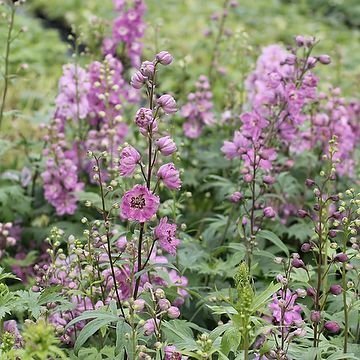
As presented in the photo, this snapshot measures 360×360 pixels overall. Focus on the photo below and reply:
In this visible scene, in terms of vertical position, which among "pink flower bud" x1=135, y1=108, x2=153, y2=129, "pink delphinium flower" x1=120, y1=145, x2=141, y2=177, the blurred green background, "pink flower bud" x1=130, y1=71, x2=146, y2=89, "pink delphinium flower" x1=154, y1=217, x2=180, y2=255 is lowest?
the blurred green background

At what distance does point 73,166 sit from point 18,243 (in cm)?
55

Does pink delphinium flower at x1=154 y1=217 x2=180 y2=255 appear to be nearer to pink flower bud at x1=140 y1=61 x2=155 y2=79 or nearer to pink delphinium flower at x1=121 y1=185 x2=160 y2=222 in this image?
pink delphinium flower at x1=121 y1=185 x2=160 y2=222

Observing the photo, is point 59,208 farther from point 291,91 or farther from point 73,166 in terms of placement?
point 291,91

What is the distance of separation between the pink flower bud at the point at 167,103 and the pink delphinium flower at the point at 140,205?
0.28m

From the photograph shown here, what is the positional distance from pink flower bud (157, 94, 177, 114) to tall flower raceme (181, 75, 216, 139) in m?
1.95

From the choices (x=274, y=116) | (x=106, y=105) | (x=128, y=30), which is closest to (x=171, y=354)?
(x=274, y=116)

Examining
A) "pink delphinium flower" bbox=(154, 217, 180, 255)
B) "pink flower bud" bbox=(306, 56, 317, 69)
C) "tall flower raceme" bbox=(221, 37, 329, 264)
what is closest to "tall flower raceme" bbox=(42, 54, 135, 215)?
"tall flower raceme" bbox=(221, 37, 329, 264)

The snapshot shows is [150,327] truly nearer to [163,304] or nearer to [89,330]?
[163,304]

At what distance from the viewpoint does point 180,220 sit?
437 centimetres

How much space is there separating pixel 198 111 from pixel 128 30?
63 cm

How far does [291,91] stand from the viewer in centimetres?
394

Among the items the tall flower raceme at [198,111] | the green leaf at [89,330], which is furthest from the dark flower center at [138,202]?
the tall flower raceme at [198,111]

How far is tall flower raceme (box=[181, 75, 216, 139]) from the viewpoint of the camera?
4770mm

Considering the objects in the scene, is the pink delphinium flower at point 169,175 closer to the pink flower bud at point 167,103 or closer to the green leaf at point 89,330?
the pink flower bud at point 167,103
